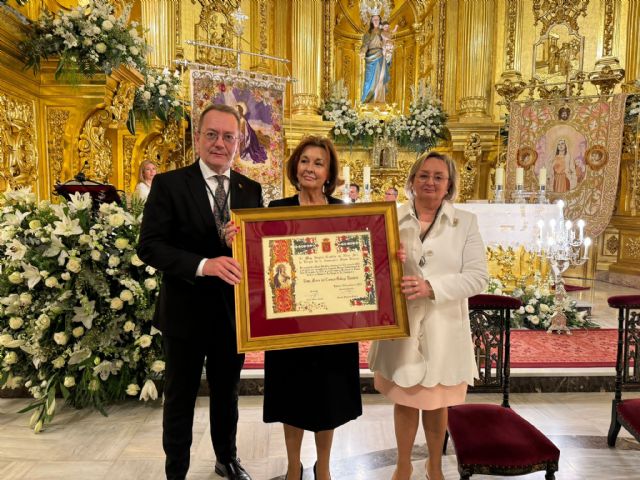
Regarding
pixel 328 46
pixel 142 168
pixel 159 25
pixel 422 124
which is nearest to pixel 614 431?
pixel 142 168

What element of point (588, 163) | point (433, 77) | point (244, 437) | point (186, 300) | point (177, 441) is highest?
point (433, 77)

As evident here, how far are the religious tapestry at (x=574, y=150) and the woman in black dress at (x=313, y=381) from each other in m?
8.02

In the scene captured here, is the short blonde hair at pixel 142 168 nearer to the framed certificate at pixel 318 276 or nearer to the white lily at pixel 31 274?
the white lily at pixel 31 274

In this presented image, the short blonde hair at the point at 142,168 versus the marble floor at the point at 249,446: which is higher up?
the short blonde hair at the point at 142,168

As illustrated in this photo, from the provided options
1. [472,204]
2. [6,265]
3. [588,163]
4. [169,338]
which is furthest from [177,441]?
[588,163]

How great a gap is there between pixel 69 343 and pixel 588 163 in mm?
9690

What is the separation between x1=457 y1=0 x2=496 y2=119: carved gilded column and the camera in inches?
414

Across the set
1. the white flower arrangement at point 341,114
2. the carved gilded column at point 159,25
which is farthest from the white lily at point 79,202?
the white flower arrangement at point 341,114

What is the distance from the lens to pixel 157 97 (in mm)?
6668

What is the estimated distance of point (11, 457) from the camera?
3029 millimetres

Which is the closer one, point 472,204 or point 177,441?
point 177,441

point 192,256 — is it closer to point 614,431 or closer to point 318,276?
point 318,276

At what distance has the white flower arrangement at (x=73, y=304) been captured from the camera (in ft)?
11.5

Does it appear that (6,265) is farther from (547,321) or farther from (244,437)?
(547,321)
